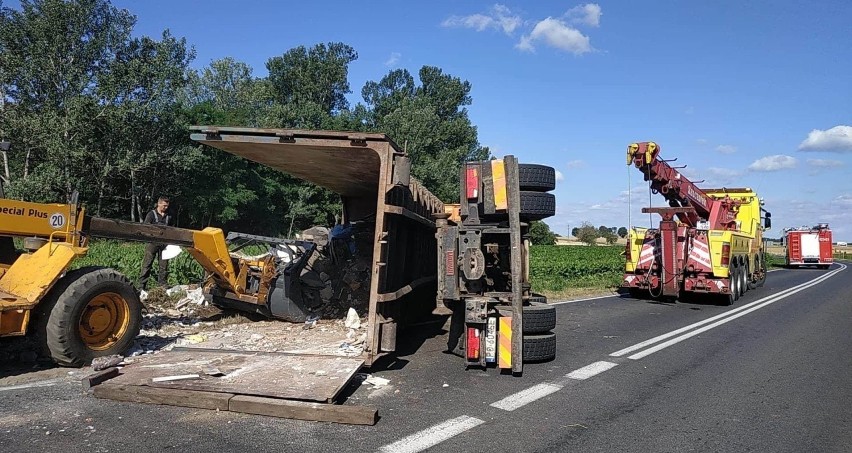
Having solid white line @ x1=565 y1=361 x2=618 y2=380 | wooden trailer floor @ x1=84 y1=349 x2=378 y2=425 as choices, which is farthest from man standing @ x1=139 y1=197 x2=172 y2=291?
solid white line @ x1=565 y1=361 x2=618 y2=380

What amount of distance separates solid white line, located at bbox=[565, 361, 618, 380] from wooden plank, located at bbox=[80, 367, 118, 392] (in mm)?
4581

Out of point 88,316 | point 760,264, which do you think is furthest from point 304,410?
point 760,264

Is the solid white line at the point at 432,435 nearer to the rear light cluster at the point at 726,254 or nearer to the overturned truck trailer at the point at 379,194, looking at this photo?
the overturned truck trailer at the point at 379,194

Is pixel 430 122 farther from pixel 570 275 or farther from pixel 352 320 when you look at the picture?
pixel 352 320

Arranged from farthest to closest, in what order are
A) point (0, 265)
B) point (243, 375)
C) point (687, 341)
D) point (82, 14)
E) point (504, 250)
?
1. point (82, 14)
2. point (687, 341)
3. point (504, 250)
4. point (0, 265)
5. point (243, 375)

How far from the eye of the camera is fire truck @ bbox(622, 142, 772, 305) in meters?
13.4

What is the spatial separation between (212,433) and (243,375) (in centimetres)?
111

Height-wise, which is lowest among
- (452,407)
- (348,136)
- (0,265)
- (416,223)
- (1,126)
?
(452,407)

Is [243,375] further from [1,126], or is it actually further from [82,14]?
[82,14]

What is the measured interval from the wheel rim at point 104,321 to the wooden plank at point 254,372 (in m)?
0.68

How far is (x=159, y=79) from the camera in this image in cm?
2975

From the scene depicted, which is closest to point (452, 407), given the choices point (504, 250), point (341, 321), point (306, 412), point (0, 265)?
point (306, 412)

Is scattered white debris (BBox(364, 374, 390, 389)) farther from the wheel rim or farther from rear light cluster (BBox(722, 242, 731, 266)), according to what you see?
rear light cluster (BBox(722, 242, 731, 266))

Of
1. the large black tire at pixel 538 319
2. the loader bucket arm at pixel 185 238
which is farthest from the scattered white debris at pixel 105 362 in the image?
Answer: the large black tire at pixel 538 319
